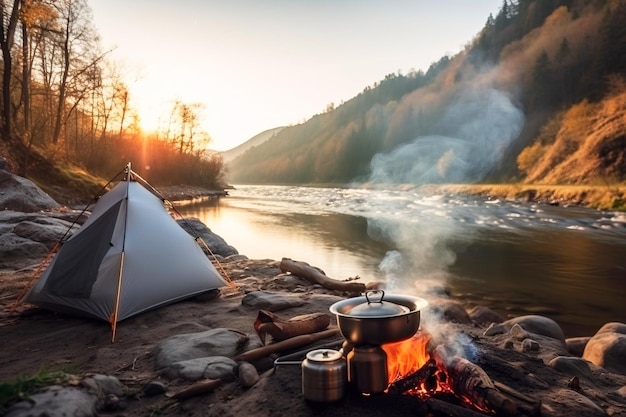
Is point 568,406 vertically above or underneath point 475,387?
underneath

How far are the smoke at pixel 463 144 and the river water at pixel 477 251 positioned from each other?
40.3m

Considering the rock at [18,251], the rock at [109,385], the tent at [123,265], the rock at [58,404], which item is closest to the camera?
the rock at [58,404]

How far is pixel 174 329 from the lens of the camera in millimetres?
6211

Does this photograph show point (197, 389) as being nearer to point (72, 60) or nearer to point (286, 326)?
point (286, 326)

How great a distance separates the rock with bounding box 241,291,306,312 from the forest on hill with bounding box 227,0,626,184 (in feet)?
143

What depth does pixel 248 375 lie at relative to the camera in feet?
14.7

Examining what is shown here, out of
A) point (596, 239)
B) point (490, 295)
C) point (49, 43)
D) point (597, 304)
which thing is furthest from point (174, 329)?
point (49, 43)

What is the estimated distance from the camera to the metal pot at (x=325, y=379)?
3.64m

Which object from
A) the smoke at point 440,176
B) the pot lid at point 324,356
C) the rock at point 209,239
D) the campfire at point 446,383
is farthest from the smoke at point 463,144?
the pot lid at point 324,356

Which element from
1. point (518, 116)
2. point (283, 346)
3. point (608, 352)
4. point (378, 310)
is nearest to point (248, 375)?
point (283, 346)

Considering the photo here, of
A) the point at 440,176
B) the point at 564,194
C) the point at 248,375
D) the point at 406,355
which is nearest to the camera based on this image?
the point at 406,355

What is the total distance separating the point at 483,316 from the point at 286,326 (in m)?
5.56

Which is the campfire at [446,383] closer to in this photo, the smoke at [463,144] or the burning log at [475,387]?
the burning log at [475,387]

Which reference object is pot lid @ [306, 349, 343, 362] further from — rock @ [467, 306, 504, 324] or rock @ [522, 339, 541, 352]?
rock @ [467, 306, 504, 324]
